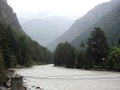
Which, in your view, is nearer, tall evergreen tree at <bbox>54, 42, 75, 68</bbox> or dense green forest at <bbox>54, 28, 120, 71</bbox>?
dense green forest at <bbox>54, 28, 120, 71</bbox>

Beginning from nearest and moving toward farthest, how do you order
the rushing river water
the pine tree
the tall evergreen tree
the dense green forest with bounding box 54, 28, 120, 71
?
the rushing river water, the dense green forest with bounding box 54, 28, 120, 71, the pine tree, the tall evergreen tree

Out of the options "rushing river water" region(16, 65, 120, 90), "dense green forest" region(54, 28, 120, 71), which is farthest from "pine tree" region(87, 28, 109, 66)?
"rushing river water" region(16, 65, 120, 90)

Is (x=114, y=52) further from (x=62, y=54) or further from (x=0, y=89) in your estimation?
(x=0, y=89)

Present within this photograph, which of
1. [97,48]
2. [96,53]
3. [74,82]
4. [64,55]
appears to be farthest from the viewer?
[64,55]

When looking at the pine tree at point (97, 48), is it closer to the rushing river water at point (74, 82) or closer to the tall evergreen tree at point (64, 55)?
the tall evergreen tree at point (64, 55)

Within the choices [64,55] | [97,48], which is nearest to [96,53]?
[97,48]

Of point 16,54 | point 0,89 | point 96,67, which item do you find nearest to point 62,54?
point 16,54

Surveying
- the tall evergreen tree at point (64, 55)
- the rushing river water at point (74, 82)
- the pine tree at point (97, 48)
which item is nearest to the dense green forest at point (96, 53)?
the pine tree at point (97, 48)

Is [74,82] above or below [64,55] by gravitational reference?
below

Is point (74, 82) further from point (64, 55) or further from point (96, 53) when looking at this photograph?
point (64, 55)

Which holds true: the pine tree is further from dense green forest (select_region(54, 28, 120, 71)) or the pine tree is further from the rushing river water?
the rushing river water

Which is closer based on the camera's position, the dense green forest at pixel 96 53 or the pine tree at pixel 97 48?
the dense green forest at pixel 96 53

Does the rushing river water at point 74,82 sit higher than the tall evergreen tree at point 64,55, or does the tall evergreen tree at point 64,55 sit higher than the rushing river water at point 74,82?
the tall evergreen tree at point 64,55

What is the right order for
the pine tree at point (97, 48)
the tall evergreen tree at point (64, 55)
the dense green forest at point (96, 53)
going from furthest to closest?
1. the tall evergreen tree at point (64, 55)
2. the pine tree at point (97, 48)
3. the dense green forest at point (96, 53)
